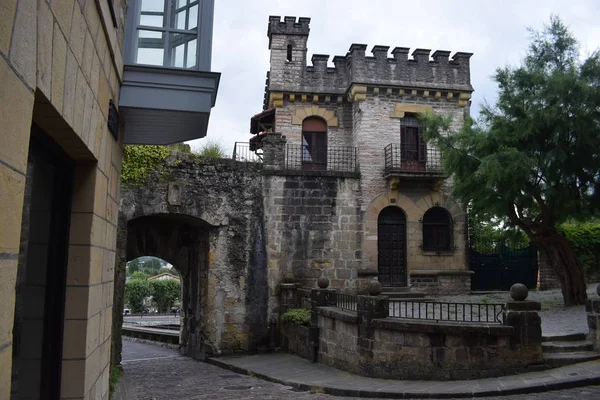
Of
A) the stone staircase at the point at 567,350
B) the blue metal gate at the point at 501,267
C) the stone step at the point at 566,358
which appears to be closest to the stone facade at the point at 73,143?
the stone step at the point at 566,358

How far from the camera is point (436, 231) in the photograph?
1730 centimetres

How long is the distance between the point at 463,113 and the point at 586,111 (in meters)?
5.93

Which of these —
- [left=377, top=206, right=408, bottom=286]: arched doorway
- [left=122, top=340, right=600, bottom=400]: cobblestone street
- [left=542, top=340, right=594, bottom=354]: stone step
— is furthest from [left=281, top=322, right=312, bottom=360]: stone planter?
[left=542, top=340, right=594, bottom=354]: stone step

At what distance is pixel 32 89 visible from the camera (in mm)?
2029

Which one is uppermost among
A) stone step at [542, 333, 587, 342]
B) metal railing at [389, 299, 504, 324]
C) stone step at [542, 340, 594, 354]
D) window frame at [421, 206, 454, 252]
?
window frame at [421, 206, 454, 252]

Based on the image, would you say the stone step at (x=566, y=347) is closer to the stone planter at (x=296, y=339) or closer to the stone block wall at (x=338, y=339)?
the stone block wall at (x=338, y=339)

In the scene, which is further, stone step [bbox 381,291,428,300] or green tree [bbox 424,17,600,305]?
stone step [bbox 381,291,428,300]

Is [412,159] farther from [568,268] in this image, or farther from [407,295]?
[568,268]

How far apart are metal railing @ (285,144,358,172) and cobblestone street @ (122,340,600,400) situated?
7183mm

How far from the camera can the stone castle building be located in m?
15.6

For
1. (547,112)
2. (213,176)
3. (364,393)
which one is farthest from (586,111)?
(213,176)

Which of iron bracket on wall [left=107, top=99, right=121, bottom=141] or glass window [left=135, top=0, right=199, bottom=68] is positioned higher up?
glass window [left=135, top=0, right=199, bottom=68]

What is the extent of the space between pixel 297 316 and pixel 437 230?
247 inches

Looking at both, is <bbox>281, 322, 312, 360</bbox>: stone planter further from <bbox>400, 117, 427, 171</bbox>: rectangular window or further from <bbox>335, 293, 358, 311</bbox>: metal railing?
<bbox>400, 117, 427, 171</bbox>: rectangular window
